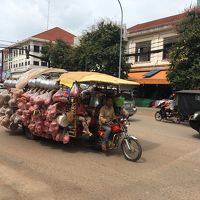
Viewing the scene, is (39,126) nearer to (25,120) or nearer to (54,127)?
(54,127)

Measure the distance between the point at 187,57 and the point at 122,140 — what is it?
13.4m

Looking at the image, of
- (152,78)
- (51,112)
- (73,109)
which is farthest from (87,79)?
(152,78)

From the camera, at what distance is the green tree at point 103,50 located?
30688 millimetres

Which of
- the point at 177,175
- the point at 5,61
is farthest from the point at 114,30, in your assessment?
the point at 5,61

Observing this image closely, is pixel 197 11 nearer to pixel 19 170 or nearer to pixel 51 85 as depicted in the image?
pixel 51 85

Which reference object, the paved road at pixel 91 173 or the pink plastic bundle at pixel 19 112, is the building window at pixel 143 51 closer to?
the pink plastic bundle at pixel 19 112

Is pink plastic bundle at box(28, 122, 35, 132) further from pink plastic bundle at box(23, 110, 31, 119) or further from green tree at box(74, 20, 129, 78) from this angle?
green tree at box(74, 20, 129, 78)

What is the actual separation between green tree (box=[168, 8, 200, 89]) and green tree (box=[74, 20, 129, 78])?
30.9 ft

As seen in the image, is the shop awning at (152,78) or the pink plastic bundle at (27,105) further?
the shop awning at (152,78)

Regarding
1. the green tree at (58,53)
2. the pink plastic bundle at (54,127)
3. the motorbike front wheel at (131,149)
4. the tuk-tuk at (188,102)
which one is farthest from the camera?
the green tree at (58,53)

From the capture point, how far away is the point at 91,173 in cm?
734

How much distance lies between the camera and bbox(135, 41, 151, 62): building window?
3269cm

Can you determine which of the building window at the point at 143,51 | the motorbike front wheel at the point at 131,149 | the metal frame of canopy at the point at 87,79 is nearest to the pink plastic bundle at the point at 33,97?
the metal frame of canopy at the point at 87,79

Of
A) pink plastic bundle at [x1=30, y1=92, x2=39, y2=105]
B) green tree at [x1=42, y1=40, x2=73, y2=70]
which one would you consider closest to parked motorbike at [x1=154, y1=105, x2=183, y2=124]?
pink plastic bundle at [x1=30, y1=92, x2=39, y2=105]
